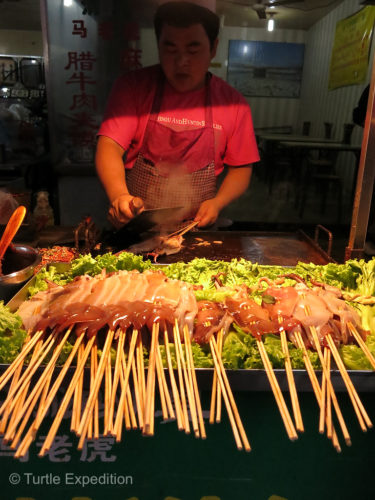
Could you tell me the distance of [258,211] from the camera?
5641 mm

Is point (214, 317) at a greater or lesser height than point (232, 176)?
lesser

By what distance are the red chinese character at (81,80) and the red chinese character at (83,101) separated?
0.09m

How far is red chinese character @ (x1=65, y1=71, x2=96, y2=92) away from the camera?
15.6 ft

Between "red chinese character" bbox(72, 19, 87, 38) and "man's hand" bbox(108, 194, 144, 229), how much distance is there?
8.14ft

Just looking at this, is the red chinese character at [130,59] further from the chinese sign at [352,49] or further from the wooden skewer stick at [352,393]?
the wooden skewer stick at [352,393]

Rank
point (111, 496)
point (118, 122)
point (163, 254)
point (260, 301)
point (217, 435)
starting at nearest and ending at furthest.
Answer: point (217, 435) → point (111, 496) → point (260, 301) → point (163, 254) → point (118, 122)

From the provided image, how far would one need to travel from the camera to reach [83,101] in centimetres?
488

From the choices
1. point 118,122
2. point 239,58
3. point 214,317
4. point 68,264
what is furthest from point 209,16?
point 214,317

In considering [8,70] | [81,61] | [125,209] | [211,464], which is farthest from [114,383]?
[8,70]

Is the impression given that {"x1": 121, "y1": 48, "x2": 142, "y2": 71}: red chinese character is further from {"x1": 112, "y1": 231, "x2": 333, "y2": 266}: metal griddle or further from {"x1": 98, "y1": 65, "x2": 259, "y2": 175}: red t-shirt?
{"x1": 112, "y1": 231, "x2": 333, "y2": 266}: metal griddle

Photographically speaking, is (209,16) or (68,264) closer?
(68,264)

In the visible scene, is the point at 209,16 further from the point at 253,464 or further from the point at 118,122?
the point at 253,464

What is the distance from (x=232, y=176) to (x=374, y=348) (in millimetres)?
3133

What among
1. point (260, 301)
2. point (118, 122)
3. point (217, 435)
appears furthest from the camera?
point (118, 122)
